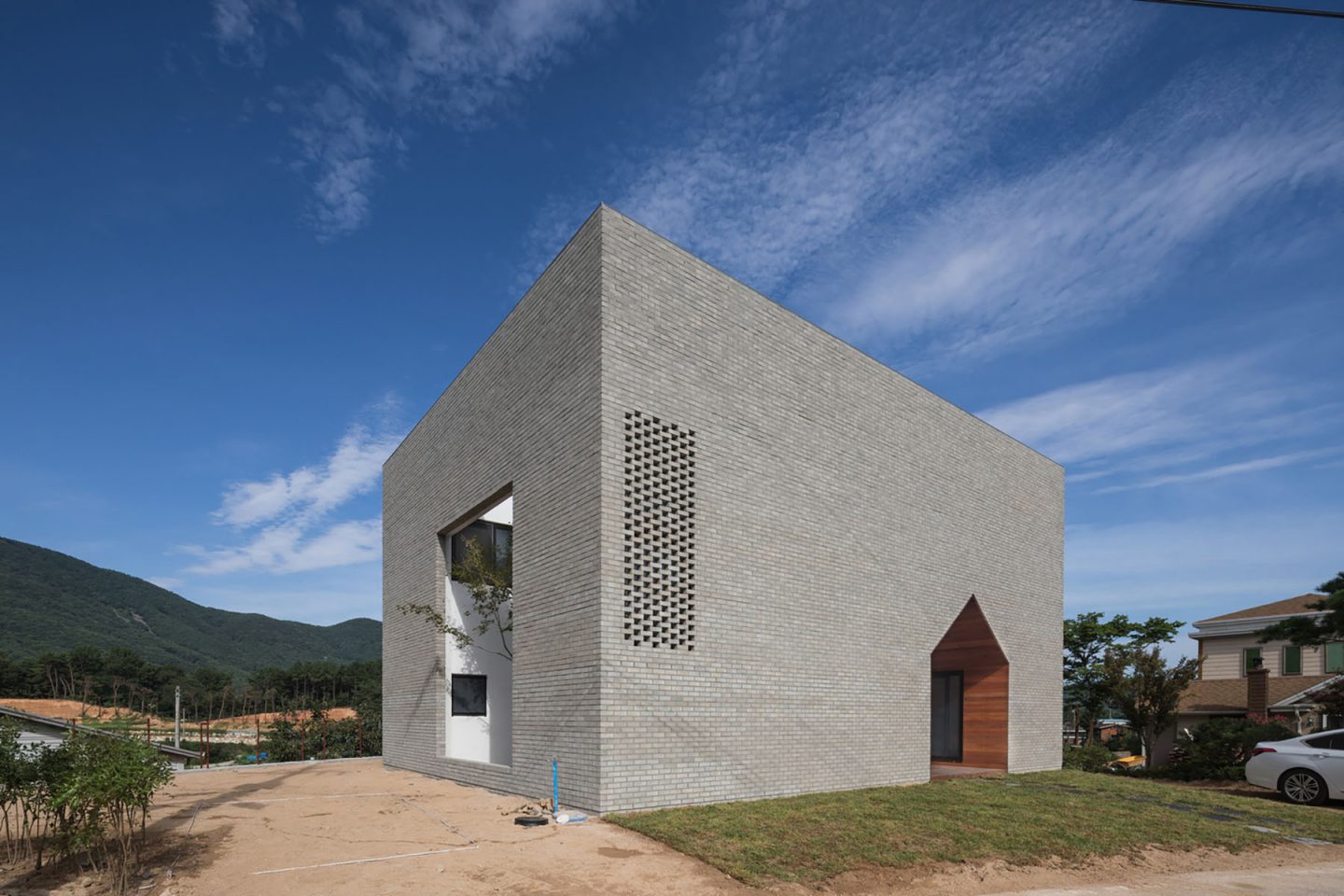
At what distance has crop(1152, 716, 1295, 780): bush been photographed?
66.2 ft

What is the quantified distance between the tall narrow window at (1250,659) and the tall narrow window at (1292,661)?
94cm

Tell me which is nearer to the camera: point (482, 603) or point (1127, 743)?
point (482, 603)

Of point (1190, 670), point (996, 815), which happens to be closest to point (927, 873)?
point (996, 815)

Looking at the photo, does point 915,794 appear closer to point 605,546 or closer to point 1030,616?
point 605,546

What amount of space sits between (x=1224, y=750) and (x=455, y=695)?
18.5 metres

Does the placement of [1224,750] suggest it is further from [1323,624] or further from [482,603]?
[482,603]

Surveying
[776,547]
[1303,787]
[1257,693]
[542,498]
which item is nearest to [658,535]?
[542,498]

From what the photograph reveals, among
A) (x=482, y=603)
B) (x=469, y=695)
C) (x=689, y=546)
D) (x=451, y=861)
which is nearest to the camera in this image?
(x=451, y=861)

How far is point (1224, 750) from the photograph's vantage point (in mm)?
20438

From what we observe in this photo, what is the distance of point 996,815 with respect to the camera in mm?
11531

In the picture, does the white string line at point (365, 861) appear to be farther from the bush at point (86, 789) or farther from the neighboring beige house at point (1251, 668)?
the neighboring beige house at point (1251, 668)

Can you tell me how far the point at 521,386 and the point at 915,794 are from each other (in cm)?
917

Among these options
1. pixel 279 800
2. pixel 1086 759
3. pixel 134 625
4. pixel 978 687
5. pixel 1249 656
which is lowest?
pixel 134 625

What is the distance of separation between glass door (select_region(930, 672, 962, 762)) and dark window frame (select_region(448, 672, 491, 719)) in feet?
35.5
